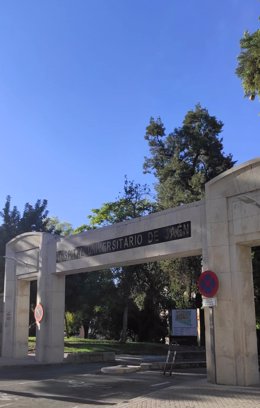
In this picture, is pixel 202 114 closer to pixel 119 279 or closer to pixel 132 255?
pixel 119 279

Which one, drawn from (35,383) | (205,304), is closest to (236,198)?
(205,304)

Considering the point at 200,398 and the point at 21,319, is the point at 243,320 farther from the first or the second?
the point at 21,319

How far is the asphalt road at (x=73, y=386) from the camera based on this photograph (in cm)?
1166

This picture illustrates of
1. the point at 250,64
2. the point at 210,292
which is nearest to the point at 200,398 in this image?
the point at 210,292

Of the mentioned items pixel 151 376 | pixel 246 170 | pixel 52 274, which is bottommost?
pixel 151 376

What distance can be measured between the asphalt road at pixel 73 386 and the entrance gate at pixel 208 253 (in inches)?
86.5

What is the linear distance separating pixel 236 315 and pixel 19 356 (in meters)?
14.8

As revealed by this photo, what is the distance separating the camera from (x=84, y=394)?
42.0 ft

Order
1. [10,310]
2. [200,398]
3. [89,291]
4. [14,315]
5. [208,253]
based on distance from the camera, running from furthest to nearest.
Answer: [89,291]
[10,310]
[14,315]
[208,253]
[200,398]

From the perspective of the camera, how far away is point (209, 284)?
14.8 metres

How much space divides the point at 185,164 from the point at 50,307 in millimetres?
17955

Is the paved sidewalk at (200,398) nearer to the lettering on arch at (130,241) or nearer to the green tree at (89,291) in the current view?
the lettering on arch at (130,241)

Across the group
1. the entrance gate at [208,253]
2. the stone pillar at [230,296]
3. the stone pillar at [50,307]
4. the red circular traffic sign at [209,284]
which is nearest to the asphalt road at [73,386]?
the stone pillar at [230,296]

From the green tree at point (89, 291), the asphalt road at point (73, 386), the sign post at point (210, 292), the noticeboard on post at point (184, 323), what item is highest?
the green tree at point (89, 291)
